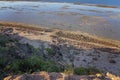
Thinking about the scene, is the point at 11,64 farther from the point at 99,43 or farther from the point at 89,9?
the point at 89,9

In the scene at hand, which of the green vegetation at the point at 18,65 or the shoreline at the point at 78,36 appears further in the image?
the shoreline at the point at 78,36

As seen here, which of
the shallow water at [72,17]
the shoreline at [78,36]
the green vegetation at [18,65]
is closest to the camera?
the green vegetation at [18,65]

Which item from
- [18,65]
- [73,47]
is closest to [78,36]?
[73,47]

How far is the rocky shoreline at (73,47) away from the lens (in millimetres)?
14164

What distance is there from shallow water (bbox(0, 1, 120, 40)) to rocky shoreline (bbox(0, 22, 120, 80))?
207 cm

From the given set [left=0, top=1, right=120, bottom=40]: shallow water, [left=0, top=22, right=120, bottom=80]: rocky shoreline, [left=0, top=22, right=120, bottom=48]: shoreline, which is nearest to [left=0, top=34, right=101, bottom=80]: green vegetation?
[left=0, top=22, right=120, bottom=80]: rocky shoreline

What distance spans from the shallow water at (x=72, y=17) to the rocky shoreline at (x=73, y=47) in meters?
2.07

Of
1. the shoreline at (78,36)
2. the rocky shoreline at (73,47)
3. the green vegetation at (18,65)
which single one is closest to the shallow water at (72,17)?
the shoreline at (78,36)

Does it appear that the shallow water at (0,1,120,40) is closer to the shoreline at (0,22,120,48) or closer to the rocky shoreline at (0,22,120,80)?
the shoreline at (0,22,120,48)

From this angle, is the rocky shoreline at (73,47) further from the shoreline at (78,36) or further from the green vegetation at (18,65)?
A: the green vegetation at (18,65)

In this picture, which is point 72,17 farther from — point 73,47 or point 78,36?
point 73,47

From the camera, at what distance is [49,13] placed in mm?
26625

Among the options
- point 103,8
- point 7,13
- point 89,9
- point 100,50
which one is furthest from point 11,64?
point 103,8

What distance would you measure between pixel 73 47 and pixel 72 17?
9.53m
